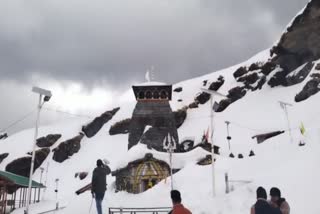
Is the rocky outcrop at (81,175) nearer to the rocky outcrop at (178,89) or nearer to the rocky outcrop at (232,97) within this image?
the rocky outcrop at (232,97)

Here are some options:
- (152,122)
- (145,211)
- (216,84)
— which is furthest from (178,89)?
(145,211)

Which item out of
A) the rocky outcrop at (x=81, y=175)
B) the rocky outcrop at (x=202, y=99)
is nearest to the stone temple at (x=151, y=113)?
the rocky outcrop at (x=81, y=175)

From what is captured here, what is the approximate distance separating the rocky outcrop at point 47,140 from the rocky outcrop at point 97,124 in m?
6.42

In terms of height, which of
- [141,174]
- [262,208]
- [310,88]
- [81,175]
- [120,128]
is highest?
[120,128]

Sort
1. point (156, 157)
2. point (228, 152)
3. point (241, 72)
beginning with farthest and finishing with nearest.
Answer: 1. point (241, 72)
2. point (228, 152)
3. point (156, 157)

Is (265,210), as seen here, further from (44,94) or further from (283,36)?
(283,36)

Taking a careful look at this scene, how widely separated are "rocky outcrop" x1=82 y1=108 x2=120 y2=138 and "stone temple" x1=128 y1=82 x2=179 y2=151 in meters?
32.3

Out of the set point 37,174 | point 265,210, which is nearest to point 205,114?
point 37,174

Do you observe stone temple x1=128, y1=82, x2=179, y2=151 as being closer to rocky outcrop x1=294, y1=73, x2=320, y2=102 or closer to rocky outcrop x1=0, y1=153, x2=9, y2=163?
rocky outcrop x1=294, y1=73, x2=320, y2=102

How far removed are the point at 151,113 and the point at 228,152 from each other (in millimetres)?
11241

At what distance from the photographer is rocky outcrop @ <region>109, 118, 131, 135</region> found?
65044 millimetres

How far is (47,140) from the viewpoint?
6719 centimetres

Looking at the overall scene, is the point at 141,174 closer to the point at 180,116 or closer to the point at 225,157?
the point at 225,157

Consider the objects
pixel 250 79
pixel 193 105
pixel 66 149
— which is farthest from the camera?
pixel 193 105
